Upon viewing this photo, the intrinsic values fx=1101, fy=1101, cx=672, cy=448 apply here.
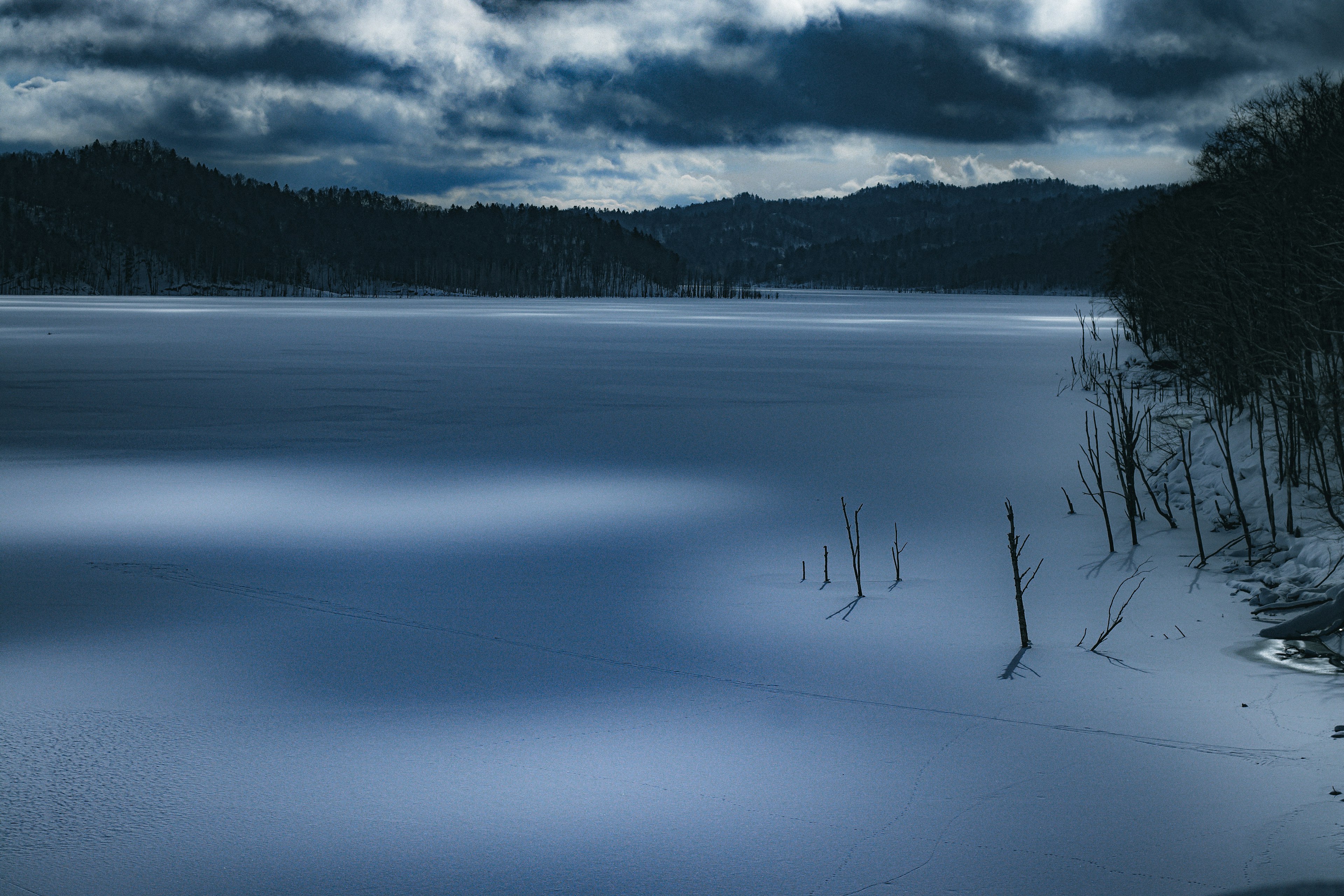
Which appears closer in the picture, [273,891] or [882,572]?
[273,891]

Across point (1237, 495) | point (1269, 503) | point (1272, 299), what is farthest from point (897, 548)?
point (1272, 299)

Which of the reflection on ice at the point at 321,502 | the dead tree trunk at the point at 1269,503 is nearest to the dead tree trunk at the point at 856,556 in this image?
the reflection on ice at the point at 321,502

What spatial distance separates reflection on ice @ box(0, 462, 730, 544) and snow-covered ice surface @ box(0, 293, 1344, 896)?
0.07 m

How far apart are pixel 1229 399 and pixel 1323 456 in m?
3.91

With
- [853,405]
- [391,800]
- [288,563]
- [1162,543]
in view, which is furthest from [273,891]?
[853,405]

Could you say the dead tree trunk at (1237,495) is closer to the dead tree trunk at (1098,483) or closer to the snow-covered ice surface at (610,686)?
the snow-covered ice surface at (610,686)

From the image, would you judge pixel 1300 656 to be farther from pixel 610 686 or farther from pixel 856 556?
pixel 610 686

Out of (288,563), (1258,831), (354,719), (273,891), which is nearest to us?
(273,891)

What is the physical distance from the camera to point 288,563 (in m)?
8.09

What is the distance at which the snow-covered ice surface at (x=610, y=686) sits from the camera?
384 cm

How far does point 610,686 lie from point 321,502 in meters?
5.62

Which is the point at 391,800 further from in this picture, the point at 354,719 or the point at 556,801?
the point at 354,719

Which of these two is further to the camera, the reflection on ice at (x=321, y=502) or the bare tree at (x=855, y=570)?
the reflection on ice at (x=321, y=502)

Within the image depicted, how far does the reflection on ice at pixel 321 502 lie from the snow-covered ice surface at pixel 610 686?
7 cm
